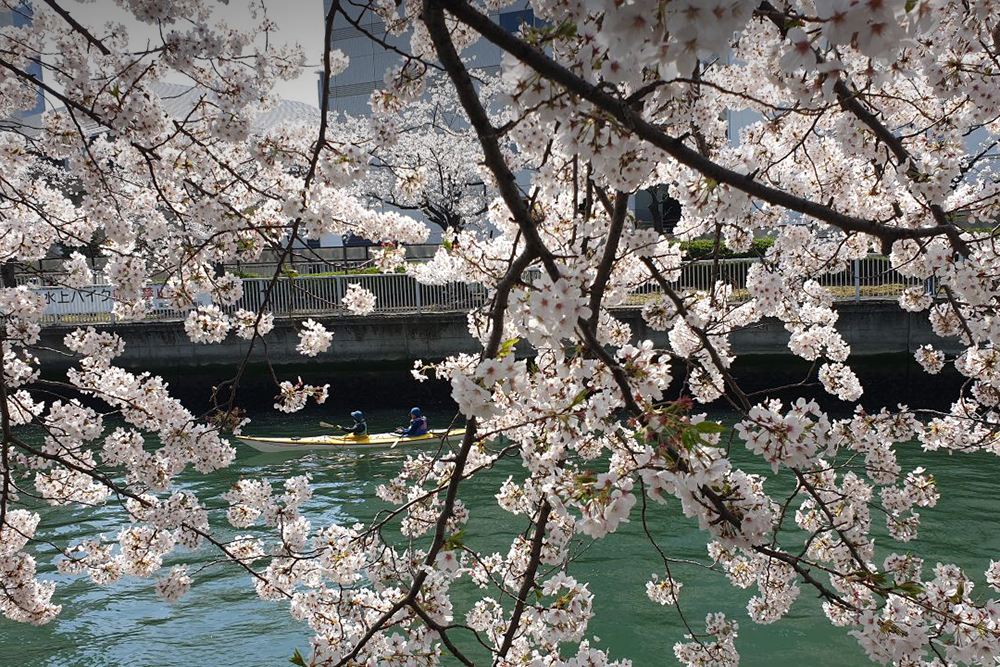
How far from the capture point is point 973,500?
945 cm

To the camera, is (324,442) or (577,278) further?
(324,442)

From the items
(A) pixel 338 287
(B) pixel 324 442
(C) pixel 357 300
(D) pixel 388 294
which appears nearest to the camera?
(C) pixel 357 300

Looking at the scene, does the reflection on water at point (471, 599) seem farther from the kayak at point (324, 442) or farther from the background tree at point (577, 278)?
the kayak at point (324, 442)

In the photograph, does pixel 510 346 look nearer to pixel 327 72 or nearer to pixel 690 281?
pixel 327 72

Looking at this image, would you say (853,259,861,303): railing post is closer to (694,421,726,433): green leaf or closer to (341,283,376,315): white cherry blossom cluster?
(341,283,376,315): white cherry blossom cluster

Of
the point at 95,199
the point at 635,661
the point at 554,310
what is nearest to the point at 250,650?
the point at 635,661

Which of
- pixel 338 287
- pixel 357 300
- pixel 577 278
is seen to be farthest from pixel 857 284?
pixel 577 278

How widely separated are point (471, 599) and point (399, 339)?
8.67 metres

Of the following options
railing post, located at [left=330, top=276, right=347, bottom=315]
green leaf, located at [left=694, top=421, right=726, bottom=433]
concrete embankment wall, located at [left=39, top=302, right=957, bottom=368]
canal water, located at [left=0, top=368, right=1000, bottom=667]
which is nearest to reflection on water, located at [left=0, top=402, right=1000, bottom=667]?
canal water, located at [left=0, top=368, right=1000, bottom=667]

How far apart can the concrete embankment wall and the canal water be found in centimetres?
386

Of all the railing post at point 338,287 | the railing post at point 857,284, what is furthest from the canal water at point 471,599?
the railing post at point 338,287

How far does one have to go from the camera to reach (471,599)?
766cm

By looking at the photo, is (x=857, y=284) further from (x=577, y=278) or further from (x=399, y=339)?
(x=577, y=278)

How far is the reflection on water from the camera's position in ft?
22.0
